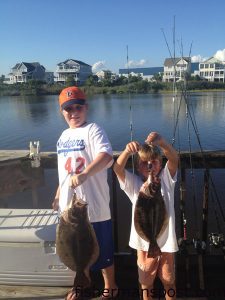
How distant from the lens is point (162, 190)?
109 inches

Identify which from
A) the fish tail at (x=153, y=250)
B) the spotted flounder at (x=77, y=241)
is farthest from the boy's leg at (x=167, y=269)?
the spotted flounder at (x=77, y=241)

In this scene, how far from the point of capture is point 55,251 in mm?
3066

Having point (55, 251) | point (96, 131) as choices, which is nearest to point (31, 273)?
point (55, 251)

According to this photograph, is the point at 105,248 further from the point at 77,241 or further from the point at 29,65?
the point at 29,65

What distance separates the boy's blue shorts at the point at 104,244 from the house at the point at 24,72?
4031 inches

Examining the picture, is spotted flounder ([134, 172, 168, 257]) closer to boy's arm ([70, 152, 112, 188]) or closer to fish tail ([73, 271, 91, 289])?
boy's arm ([70, 152, 112, 188])

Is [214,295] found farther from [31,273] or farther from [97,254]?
[31,273]

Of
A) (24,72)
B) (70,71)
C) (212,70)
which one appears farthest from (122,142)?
(24,72)

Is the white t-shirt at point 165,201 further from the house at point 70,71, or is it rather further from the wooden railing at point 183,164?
the house at point 70,71

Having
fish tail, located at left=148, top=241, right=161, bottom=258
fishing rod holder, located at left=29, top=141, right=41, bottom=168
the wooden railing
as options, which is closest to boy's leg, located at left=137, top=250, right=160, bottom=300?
fish tail, located at left=148, top=241, right=161, bottom=258

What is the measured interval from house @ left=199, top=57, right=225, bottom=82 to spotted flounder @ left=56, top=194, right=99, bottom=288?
324 feet

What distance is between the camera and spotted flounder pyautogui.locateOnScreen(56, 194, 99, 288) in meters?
2.59

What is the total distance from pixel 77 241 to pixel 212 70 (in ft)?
331

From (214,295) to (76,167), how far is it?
6.41 ft
